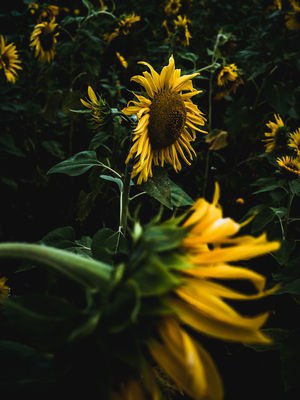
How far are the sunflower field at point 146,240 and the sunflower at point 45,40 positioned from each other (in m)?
0.01

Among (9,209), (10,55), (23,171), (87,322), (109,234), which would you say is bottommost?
(9,209)

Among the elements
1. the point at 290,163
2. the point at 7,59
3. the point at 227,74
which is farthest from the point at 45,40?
the point at 290,163

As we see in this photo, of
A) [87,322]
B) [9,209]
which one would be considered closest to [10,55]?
[9,209]

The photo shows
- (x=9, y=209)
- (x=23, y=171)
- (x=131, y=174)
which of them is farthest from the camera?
(x=23, y=171)

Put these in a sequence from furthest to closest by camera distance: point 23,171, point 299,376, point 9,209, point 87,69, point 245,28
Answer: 1. point 245,28
2. point 87,69
3. point 23,171
4. point 9,209
5. point 299,376

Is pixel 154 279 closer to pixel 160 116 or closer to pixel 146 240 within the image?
pixel 146 240

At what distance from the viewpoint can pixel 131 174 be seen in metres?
0.85

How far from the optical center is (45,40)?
5.97 feet

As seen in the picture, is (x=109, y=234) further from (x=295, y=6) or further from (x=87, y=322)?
(x=295, y=6)

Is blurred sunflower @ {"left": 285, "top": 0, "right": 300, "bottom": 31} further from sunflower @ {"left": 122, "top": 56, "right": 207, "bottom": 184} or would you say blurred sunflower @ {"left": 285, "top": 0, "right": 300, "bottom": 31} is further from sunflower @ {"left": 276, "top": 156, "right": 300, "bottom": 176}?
sunflower @ {"left": 122, "top": 56, "right": 207, "bottom": 184}

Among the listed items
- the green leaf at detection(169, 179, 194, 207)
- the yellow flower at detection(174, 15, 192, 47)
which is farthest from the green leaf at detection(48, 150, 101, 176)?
the yellow flower at detection(174, 15, 192, 47)

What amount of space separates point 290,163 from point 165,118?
59 cm

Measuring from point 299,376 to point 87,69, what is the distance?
1754 mm

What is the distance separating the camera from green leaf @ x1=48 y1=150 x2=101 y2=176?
2.79ft
